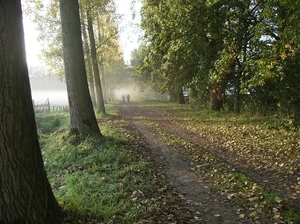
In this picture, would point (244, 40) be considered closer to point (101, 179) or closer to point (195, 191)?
point (195, 191)

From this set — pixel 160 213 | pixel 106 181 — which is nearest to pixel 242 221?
pixel 160 213

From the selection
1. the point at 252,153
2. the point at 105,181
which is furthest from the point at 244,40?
the point at 105,181

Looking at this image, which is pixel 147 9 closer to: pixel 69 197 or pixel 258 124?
pixel 258 124

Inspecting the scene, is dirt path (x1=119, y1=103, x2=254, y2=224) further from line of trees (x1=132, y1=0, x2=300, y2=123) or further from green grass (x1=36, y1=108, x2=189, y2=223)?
line of trees (x1=132, y1=0, x2=300, y2=123)

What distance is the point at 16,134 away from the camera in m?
3.44

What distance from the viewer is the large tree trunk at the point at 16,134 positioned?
328 cm

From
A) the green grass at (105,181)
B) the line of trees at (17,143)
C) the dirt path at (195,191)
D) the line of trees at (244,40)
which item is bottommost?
the dirt path at (195,191)

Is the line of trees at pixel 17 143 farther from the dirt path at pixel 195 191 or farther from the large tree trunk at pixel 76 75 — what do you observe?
the large tree trunk at pixel 76 75

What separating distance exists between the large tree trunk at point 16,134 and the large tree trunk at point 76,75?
6.13m

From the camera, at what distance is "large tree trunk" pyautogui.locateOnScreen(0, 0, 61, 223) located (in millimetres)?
3275

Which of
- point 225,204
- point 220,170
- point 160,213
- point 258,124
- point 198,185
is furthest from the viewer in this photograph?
point 258,124

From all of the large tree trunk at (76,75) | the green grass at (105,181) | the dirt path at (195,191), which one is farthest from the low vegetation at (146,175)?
the large tree trunk at (76,75)

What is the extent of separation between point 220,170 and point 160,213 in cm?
285

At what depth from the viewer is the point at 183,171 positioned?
23.2 feet
